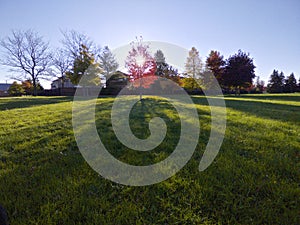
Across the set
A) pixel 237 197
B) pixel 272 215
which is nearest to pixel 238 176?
pixel 237 197

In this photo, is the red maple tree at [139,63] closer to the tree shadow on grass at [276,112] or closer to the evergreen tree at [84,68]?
the tree shadow on grass at [276,112]

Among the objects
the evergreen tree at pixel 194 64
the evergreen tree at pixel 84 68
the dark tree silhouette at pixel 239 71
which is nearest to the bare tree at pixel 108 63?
the evergreen tree at pixel 84 68

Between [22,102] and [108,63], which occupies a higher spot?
[108,63]

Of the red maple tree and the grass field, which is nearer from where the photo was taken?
the grass field

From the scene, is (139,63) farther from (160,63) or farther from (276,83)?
(276,83)

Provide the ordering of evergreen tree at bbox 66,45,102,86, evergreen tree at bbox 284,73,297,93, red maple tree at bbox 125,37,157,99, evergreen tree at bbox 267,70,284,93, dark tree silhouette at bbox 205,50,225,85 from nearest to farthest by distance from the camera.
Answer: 1. red maple tree at bbox 125,37,157,99
2. evergreen tree at bbox 66,45,102,86
3. dark tree silhouette at bbox 205,50,225,85
4. evergreen tree at bbox 284,73,297,93
5. evergreen tree at bbox 267,70,284,93

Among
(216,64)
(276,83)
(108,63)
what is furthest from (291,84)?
(108,63)

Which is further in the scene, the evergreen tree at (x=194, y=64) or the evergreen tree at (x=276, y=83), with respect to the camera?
the evergreen tree at (x=276, y=83)

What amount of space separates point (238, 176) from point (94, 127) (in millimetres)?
4084

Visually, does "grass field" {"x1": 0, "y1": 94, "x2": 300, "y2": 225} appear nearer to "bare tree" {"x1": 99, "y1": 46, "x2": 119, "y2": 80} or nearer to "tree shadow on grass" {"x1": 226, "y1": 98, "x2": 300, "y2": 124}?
"tree shadow on grass" {"x1": 226, "y1": 98, "x2": 300, "y2": 124}

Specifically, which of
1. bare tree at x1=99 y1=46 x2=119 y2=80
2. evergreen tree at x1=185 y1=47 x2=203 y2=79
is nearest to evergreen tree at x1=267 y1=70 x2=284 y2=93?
evergreen tree at x1=185 y1=47 x2=203 y2=79

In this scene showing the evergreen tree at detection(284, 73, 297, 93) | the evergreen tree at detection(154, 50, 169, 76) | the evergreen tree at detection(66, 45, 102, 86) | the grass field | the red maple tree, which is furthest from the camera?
the evergreen tree at detection(284, 73, 297, 93)

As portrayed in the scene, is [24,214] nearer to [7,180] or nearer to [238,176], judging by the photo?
[7,180]

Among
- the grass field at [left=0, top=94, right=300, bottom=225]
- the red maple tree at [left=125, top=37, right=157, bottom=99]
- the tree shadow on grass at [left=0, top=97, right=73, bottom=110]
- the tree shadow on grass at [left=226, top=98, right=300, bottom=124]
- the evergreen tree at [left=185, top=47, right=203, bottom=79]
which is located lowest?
the grass field at [left=0, top=94, right=300, bottom=225]
